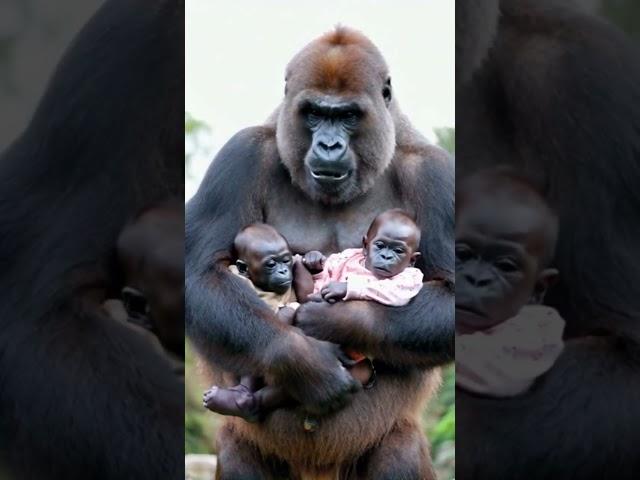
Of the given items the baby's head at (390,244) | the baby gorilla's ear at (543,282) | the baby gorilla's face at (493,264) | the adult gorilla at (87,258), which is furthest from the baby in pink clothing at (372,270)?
the adult gorilla at (87,258)

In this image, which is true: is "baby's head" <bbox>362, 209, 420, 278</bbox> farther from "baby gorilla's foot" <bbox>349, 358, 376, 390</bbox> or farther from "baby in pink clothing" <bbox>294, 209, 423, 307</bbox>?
"baby gorilla's foot" <bbox>349, 358, 376, 390</bbox>

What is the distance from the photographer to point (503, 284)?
1.71 meters

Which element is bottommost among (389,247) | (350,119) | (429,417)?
(429,417)

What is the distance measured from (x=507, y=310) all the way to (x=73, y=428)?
92 centimetres

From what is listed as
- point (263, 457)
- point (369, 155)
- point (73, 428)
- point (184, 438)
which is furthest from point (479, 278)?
point (73, 428)

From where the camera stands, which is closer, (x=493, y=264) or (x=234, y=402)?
(x=234, y=402)

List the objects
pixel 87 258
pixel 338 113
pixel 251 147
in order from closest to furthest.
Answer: pixel 338 113 < pixel 251 147 < pixel 87 258

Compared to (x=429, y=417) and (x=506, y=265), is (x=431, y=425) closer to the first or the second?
(x=429, y=417)

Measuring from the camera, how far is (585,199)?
1.92m

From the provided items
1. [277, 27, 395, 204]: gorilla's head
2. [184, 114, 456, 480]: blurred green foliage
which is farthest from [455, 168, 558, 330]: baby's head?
[277, 27, 395, 204]: gorilla's head

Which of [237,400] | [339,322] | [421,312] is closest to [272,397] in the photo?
[237,400]

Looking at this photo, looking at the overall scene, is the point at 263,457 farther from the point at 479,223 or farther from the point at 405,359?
the point at 479,223

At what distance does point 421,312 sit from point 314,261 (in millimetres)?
184

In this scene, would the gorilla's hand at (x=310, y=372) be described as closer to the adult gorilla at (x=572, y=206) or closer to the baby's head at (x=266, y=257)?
the baby's head at (x=266, y=257)
